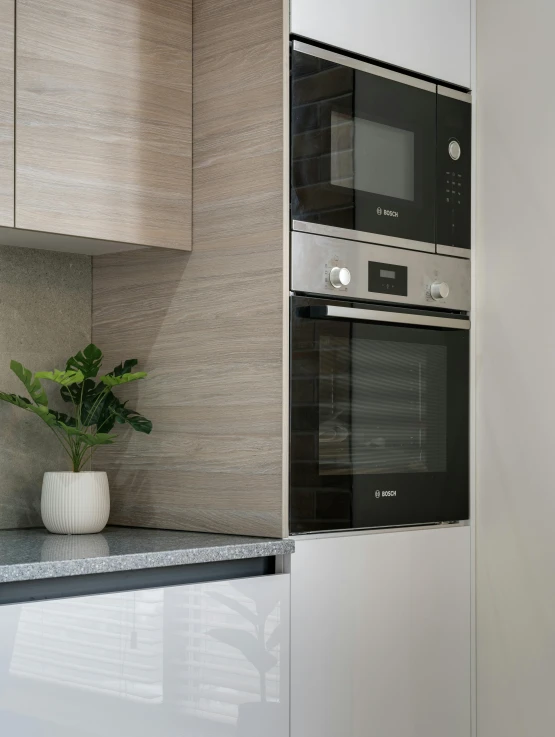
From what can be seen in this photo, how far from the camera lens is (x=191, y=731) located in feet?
6.24

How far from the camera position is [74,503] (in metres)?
2.18

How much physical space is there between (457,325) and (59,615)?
3.75 feet

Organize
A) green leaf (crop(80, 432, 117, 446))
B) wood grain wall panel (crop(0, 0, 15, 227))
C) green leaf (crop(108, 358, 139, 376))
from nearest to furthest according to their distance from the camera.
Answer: wood grain wall panel (crop(0, 0, 15, 227))
green leaf (crop(80, 432, 117, 446))
green leaf (crop(108, 358, 139, 376))

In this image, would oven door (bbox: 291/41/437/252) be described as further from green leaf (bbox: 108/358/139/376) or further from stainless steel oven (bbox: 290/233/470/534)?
green leaf (bbox: 108/358/139/376)

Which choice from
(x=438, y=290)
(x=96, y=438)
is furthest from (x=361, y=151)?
(x=96, y=438)

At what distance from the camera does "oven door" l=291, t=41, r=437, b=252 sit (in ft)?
7.02

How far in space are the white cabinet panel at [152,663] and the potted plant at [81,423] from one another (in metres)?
0.38

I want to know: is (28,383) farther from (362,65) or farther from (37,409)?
(362,65)

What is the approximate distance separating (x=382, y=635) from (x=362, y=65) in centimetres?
119

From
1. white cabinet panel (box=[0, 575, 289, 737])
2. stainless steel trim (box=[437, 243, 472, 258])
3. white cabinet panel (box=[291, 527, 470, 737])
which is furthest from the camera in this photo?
stainless steel trim (box=[437, 243, 472, 258])

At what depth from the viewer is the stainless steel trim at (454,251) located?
A: 241 centimetres

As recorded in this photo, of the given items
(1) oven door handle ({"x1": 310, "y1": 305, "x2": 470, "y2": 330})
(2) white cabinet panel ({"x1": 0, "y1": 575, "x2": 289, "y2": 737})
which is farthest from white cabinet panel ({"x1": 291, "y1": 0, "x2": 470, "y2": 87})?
(2) white cabinet panel ({"x1": 0, "y1": 575, "x2": 289, "y2": 737})

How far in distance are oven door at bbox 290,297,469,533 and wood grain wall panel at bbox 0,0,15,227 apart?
0.57 metres

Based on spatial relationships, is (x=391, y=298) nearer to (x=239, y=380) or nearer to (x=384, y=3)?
(x=239, y=380)
